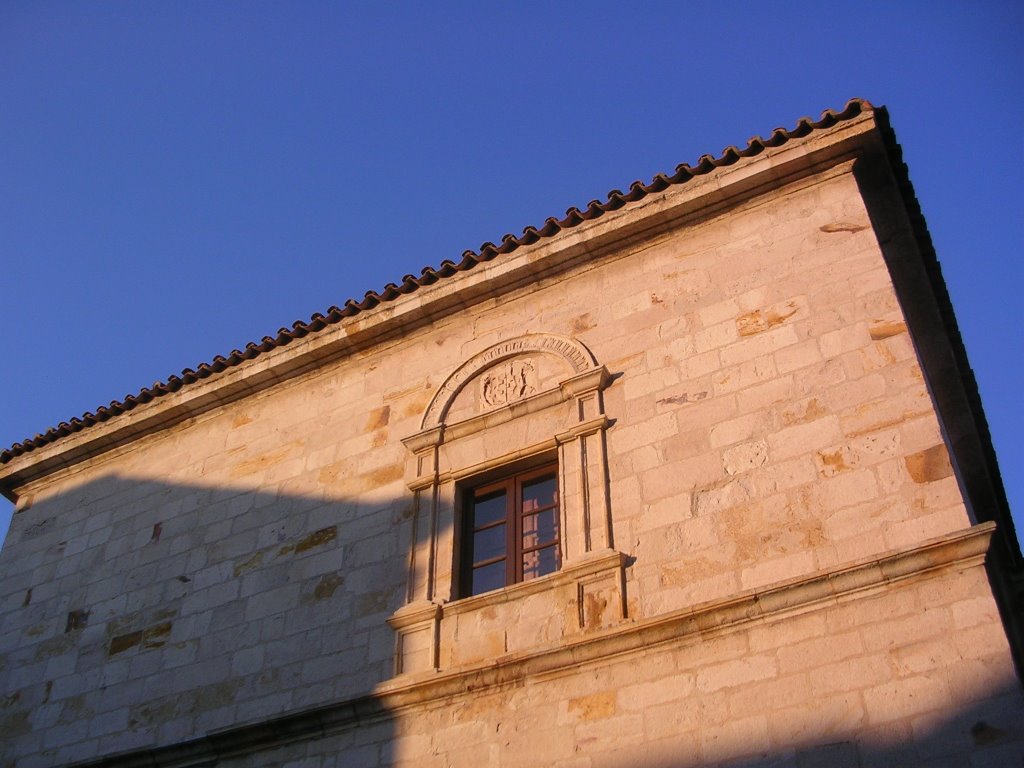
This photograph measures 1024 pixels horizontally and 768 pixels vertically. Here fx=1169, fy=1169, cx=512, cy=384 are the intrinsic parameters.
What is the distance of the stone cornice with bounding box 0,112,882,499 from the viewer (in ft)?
29.6

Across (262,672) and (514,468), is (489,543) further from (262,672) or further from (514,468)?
(262,672)

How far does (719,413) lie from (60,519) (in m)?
6.79

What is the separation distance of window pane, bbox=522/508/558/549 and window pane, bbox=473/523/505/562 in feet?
0.65

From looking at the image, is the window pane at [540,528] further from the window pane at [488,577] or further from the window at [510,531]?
the window pane at [488,577]

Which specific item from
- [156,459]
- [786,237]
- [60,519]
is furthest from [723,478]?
[60,519]

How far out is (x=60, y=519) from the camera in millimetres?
11375

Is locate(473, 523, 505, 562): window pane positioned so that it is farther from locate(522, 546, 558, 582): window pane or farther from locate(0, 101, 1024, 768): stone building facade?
locate(522, 546, 558, 582): window pane

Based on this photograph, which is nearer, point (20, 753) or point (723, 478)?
point (723, 478)

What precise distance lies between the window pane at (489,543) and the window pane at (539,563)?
0.26 m

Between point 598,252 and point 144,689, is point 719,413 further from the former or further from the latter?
point 144,689

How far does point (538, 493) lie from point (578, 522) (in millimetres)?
733

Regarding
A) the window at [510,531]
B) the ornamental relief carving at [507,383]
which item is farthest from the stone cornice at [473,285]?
the window at [510,531]

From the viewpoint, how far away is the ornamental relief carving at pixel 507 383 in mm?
9219

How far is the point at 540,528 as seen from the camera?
848 cm
